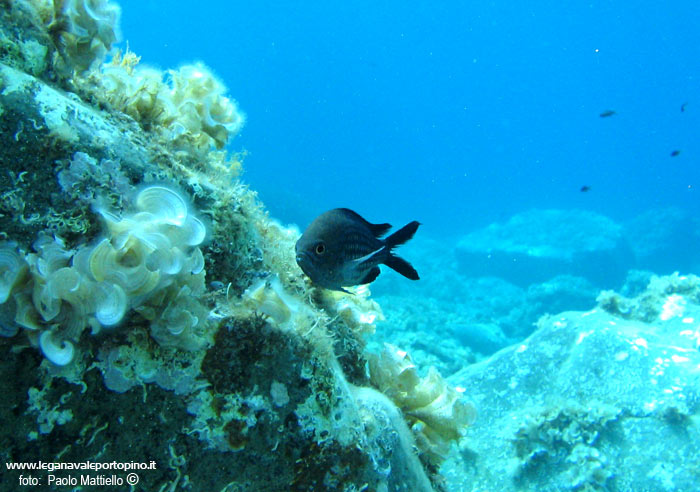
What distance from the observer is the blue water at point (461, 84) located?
103188 mm

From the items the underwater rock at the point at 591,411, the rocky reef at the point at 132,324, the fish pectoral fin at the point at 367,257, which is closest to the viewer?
the rocky reef at the point at 132,324

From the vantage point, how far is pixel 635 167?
380 ft

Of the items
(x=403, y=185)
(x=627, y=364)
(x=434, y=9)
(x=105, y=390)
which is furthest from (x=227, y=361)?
(x=434, y=9)

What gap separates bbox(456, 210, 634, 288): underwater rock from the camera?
2495 cm

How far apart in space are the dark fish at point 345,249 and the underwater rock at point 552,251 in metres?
26.7

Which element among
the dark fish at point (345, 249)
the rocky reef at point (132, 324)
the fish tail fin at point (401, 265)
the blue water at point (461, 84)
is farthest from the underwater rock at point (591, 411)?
the blue water at point (461, 84)

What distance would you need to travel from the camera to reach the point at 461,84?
12938 centimetres

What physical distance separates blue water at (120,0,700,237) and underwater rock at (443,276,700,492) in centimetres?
8634

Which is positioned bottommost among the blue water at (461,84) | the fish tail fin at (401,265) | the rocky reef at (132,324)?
the rocky reef at (132,324)

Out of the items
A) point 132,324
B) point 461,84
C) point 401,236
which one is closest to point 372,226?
point 401,236

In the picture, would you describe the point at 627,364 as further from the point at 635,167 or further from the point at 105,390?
the point at 635,167

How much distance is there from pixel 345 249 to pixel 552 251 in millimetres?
28354

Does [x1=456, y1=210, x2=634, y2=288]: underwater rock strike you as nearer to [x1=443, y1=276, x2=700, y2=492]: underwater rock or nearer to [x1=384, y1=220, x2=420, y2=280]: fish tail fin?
[x1=443, y1=276, x2=700, y2=492]: underwater rock

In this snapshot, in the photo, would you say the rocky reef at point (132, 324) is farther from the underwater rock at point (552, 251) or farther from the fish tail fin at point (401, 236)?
the underwater rock at point (552, 251)
